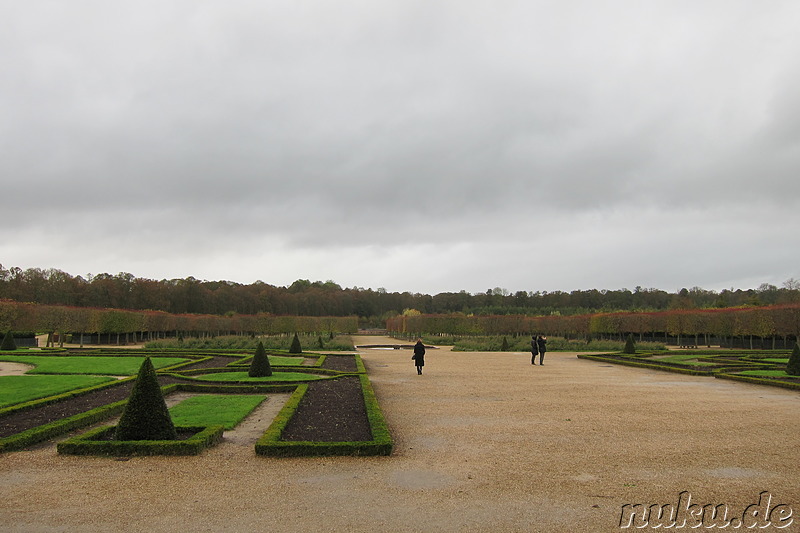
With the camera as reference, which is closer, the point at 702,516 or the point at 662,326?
the point at 702,516

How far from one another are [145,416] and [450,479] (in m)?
4.90

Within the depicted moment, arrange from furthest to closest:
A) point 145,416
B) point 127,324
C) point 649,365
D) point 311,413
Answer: point 127,324, point 649,365, point 311,413, point 145,416

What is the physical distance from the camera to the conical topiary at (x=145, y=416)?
336 inches

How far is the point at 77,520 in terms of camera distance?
17.9 feet

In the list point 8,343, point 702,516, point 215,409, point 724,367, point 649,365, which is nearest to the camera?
point 702,516

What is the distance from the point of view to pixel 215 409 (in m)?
12.1

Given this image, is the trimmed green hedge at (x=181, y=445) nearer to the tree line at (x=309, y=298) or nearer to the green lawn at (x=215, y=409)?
the green lawn at (x=215, y=409)

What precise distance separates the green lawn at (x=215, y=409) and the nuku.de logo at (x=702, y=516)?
23.1 feet

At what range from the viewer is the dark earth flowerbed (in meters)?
9.39

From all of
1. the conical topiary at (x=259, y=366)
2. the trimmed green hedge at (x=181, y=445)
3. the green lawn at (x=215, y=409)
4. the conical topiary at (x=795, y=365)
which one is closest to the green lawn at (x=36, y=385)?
the trimmed green hedge at (x=181, y=445)

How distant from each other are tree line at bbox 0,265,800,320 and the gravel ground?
5276 cm

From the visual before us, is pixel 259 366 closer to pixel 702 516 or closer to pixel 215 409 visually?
pixel 215 409

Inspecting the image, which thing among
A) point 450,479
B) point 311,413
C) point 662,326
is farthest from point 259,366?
point 662,326

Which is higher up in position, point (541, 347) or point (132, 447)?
point (541, 347)
